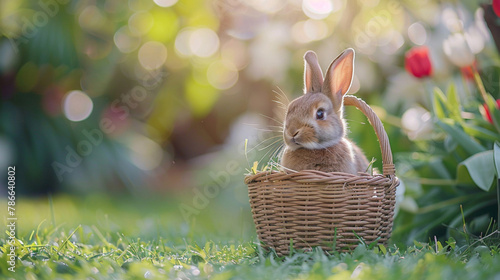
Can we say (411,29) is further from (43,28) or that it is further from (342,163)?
(43,28)

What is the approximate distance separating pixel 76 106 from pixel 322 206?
2971 millimetres

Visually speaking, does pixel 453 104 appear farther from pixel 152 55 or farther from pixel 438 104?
pixel 152 55

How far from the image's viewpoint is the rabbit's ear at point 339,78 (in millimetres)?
1814

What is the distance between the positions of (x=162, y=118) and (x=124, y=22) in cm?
92

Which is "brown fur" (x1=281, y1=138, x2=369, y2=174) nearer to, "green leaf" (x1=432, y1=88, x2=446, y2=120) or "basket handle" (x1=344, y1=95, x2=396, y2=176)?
"basket handle" (x1=344, y1=95, x2=396, y2=176)

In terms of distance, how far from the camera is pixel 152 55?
14.3 feet

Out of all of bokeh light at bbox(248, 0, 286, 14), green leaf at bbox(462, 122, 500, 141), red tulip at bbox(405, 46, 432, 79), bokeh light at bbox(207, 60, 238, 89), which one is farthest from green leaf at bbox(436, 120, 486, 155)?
bokeh light at bbox(207, 60, 238, 89)

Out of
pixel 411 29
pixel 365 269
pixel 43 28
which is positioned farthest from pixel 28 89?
pixel 365 269

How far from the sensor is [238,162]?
3348 mm

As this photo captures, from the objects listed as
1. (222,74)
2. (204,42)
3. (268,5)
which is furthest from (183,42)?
(268,5)

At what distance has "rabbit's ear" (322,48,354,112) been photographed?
1.81m

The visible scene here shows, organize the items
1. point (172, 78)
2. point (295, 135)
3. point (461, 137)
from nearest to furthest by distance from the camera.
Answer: point (295, 135) < point (461, 137) < point (172, 78)

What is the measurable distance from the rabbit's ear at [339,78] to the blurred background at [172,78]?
106 centimetres

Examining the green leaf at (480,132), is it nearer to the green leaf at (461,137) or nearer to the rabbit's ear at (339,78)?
the green leaf at (461,137)
